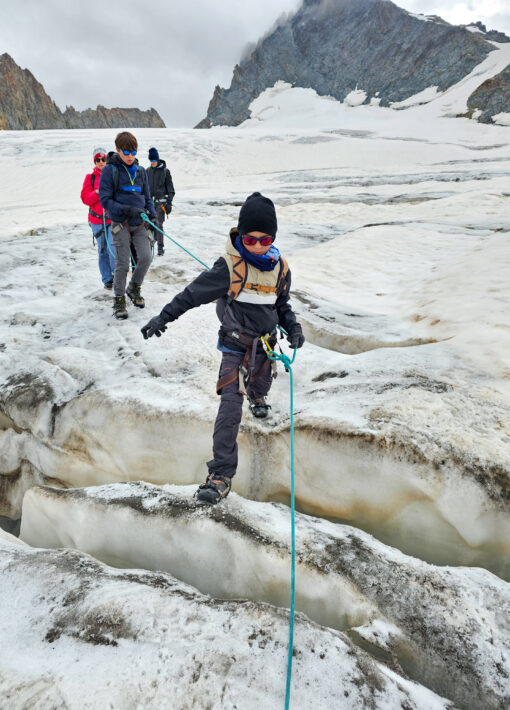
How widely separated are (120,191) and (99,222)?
152 cm

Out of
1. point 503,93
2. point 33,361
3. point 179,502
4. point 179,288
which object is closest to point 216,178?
point 179,288

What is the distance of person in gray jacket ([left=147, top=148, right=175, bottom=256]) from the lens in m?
7.56

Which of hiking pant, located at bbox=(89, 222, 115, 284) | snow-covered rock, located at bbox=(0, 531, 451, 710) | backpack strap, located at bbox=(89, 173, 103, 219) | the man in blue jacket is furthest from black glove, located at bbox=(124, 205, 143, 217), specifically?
snow-covered rock, located at bbox=(0, 531, 451, 710)

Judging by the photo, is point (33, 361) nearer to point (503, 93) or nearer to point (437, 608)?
point (437, 608)

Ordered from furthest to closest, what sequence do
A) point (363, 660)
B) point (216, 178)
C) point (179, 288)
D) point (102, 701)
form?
point (216, 178) → point (179, 288) → point (363, 660) → point (102, 701)

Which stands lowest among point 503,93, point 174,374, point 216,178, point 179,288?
point 174,374

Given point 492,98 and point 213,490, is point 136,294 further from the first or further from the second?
point 492,98

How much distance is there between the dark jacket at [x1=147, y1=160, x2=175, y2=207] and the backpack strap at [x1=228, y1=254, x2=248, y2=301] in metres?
5.79

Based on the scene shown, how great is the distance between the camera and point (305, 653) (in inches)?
65.2

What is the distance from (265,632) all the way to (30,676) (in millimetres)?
962

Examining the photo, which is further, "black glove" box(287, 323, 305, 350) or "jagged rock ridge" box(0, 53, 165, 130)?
"jagged rock ridge" box(0, 53, 165, 130)

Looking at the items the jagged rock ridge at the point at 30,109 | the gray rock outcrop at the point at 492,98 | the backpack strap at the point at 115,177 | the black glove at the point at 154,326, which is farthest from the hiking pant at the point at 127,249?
the jagged rock ridge at the point at 30,109

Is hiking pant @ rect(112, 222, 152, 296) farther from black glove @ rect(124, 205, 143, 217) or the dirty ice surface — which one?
the dirty ice surface

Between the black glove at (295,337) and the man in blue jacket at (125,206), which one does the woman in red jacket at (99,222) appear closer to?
the man in blue jacket at (125,206)
